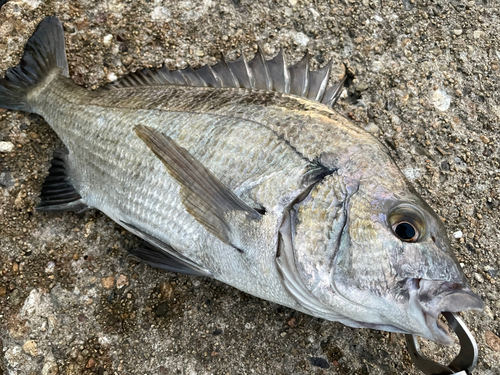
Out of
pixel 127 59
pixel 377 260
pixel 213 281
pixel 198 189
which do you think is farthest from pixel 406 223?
pixel 127 59

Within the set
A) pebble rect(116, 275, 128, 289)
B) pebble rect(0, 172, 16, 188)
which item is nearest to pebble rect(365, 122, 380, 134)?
pebble rect(116, 275, 128, 289)

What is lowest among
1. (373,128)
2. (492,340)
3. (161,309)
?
(492,340)

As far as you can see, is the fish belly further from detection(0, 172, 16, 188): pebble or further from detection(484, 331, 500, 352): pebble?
detection(484, 331, 500, 352): pebble

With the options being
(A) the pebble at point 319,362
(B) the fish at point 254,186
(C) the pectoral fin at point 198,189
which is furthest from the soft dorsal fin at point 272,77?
(A) the pebble at point 319,362

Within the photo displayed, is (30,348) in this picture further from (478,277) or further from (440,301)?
(478,277)

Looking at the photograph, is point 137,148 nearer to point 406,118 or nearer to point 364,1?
point 406,118

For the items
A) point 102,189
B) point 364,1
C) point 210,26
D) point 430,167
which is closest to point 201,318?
point 102,189
